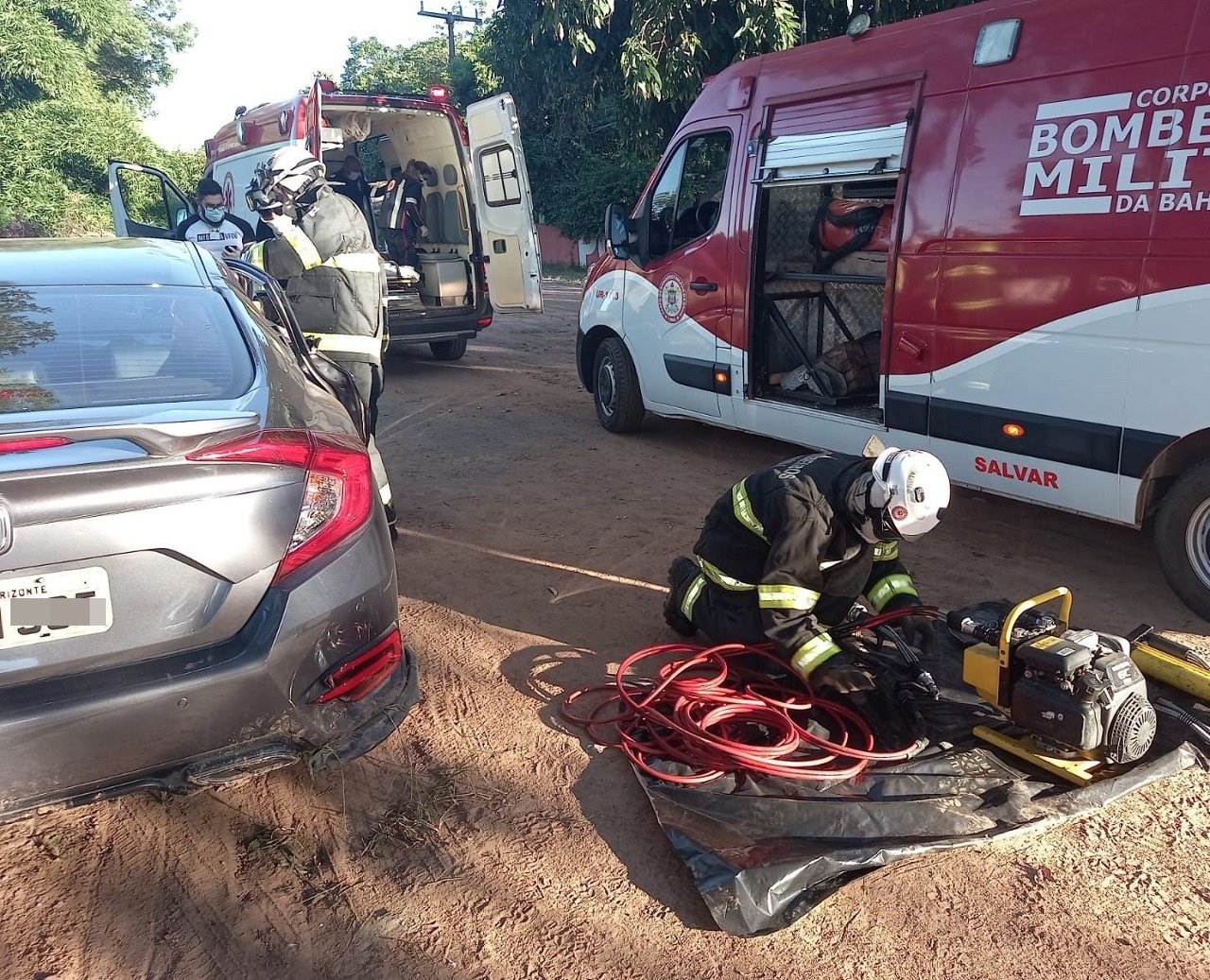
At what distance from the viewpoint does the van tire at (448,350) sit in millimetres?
10508

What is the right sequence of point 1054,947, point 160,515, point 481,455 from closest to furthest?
→ 1. point 160,515
2. point 1054,947
3. point 481,455

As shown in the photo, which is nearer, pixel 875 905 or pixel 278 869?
pixel 875 905

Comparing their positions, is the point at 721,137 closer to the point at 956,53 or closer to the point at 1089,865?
the point at 956,53

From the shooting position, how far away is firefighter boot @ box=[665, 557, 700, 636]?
3699 millimetres

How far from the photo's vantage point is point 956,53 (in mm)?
4398

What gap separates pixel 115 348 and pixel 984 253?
3.53 metres

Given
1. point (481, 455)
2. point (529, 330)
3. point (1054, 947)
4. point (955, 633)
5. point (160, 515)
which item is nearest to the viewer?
point (160, 515)

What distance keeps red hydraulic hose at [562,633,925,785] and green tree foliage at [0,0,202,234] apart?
2685 centimetres

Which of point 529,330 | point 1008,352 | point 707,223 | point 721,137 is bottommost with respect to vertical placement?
point 529,330

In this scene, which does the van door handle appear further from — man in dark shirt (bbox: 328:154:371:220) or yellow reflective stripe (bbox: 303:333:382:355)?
man in dark shirt (bbox: 328:154:371:220)

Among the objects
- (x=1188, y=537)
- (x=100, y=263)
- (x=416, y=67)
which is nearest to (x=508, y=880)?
(x=100, y=263)

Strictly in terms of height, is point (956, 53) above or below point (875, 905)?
above

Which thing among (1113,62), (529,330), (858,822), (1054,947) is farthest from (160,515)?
(529,330)

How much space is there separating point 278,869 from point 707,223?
485cm
